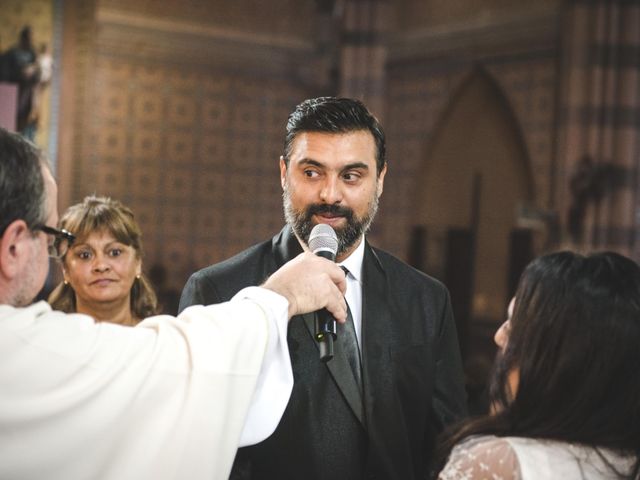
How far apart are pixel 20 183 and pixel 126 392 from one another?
428 millimetres

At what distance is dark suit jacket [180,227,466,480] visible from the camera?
7.61 feet

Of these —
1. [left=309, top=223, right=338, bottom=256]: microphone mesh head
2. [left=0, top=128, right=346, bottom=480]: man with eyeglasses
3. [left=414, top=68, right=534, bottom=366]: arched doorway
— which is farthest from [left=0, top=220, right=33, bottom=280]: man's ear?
[left=414, top=68, right=534, bottom=366]: arched doorway

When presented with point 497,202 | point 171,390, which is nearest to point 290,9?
point 497,202

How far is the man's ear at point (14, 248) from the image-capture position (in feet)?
5.22

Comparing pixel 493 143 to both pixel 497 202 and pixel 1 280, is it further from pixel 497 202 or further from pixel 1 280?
pixel 1 280

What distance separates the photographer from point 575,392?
1680 millimetres

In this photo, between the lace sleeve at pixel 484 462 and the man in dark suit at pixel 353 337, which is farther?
the man in dark suit at pixel 353 337

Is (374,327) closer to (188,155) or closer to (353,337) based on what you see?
(353,337)

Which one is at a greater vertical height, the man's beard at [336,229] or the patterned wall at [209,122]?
the patterned wall at [209,122]

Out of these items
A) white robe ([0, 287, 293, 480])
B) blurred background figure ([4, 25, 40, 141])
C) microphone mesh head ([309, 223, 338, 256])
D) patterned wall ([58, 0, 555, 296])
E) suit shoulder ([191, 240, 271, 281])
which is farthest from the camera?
patterned wall ([58, 0, 555, 296])

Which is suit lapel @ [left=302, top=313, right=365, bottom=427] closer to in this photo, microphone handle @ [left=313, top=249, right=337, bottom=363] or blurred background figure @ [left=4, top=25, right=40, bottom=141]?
microphone handle @ [left=313, top=249, right=337, bottom=363]

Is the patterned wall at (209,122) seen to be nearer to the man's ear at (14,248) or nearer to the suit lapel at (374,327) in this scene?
the suit lapel at (374,327)

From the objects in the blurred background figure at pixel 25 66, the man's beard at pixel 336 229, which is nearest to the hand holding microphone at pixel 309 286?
the man's beard at pixel 336 229

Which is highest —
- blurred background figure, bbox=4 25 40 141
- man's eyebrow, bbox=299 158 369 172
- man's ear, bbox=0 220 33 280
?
blurred background figure, bbox=4 25 40 141
